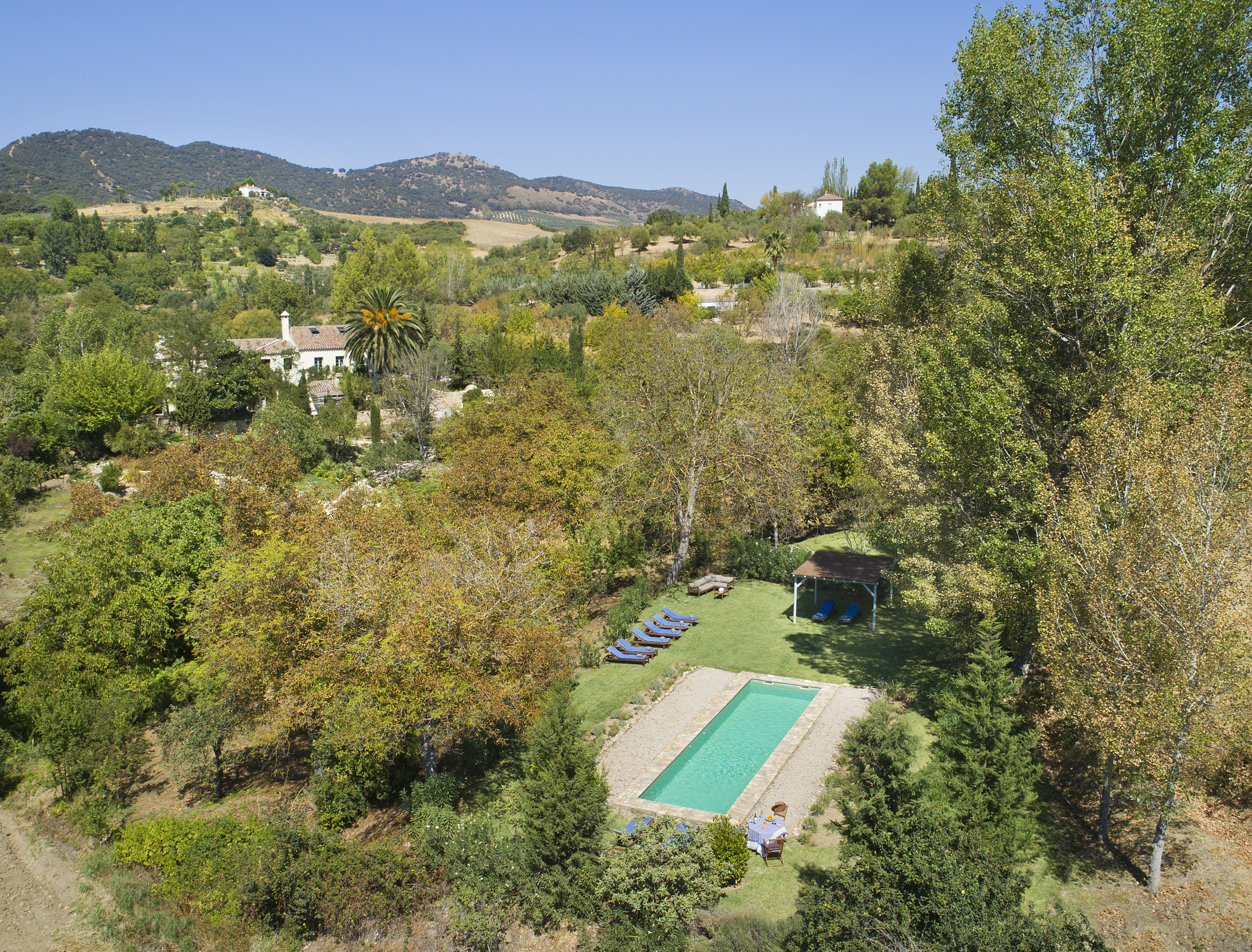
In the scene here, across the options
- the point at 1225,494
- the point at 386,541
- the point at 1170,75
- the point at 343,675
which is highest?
the point at 1170,75

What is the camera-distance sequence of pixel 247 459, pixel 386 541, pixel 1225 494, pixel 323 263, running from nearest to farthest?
pixel 1225 494 < pixel 386 541 < pixel 247 459 < pixel 323 263

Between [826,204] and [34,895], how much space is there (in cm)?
11861

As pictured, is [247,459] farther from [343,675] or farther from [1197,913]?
[1197,913]

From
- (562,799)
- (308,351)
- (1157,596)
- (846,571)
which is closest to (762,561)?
(846,571)

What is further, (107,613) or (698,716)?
(107,613)

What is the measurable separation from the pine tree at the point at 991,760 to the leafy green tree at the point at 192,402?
46.2m

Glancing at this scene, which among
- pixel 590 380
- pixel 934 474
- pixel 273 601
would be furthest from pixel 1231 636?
pixel 590 380

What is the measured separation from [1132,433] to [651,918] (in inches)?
424

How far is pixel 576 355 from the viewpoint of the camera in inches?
1948

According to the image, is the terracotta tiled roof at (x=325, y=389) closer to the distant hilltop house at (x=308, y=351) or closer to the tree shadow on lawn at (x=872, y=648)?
the distant hilltop house at (x=308, y=351)

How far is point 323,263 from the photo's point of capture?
127312 millimetres

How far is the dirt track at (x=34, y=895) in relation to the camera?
42.1ft

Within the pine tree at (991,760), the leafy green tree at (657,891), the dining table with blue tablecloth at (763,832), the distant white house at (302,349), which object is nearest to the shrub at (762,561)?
the dining table with blue tablecloth at (763,832)

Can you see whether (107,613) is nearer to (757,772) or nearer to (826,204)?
(757,772)
